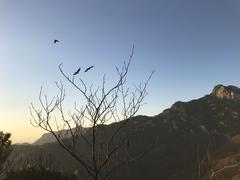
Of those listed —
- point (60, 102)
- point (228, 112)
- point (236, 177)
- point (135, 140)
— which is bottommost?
point (236, 177)

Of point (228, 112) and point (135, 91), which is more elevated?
point (228, 112)

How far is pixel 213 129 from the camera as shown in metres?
173

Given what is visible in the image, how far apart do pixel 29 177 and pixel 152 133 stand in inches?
5667

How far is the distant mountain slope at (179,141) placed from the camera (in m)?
118

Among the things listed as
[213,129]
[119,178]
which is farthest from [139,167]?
[213,129]

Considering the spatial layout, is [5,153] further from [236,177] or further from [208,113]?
[208,113]

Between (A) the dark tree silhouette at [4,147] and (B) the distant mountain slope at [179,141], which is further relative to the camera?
(B) the distant mountain slope at [179,141]

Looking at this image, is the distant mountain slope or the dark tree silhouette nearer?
the dark tree silhouette

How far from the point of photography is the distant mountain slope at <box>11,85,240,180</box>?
118 m

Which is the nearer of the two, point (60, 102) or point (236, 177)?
point (60, 102)

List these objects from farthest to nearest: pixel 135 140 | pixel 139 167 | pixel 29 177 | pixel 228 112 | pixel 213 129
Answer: pixel 228 112
pixel 213 129
pixel 135 140
pixel 139 167
pixel 29 177

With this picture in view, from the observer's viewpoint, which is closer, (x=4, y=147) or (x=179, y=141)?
(x=4, y=147)

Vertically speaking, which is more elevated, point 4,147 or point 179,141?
point 179,141

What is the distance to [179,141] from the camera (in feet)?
502
